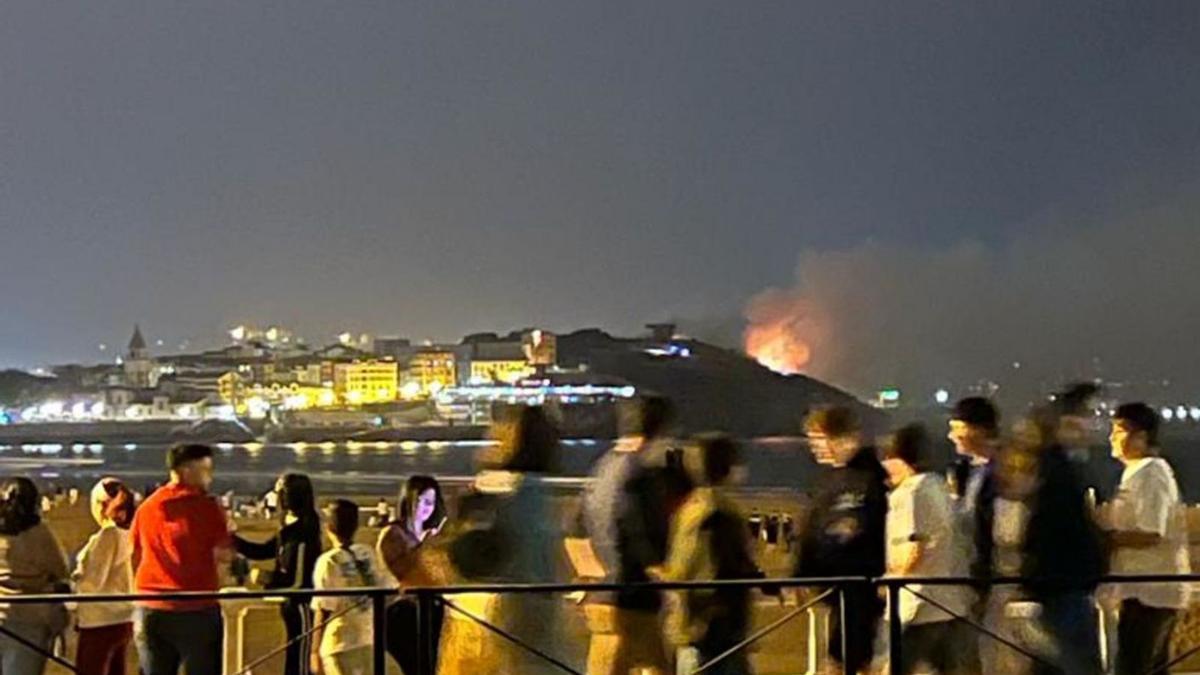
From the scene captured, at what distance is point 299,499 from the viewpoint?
7215mm

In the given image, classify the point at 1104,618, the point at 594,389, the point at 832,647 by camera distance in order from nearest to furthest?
the point at 832,647, the point at 1104,618, the point at 594,389

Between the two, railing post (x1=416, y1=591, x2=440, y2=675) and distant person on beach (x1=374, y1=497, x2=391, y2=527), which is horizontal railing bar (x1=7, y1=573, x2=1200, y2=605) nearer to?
railing post (x1=416, y1=591, x2=440, y2=675)

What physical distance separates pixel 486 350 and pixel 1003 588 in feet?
618

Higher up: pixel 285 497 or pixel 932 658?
pixel 285 497

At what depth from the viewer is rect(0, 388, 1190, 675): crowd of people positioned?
647 cm

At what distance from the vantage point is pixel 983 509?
22.0 feet

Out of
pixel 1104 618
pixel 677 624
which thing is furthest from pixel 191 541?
pixel 1104 618

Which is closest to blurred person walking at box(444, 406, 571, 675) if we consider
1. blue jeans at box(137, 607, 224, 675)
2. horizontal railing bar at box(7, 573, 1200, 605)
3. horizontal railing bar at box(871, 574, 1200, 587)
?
horizontal railing bar at box(7, 573, 1200, 605)

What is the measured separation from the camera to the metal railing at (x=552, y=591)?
248 inches

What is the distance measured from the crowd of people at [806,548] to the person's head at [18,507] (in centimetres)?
43

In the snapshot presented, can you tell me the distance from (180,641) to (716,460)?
221 centimetres

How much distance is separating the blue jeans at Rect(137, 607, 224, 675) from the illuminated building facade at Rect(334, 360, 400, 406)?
187022mm

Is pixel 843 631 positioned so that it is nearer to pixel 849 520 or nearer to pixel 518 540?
pixel 849 520

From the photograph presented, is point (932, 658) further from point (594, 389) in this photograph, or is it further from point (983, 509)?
point (594, 389)
